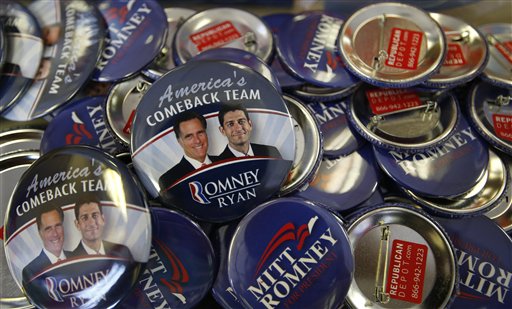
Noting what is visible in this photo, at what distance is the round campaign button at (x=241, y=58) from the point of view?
1.28 meters

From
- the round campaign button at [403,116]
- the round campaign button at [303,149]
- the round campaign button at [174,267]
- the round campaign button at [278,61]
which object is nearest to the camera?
the round campaign button at [174,267]

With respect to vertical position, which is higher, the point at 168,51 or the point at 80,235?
the point at 168,51

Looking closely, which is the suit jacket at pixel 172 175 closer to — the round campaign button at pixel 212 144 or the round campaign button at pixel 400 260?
the round campaign button at pixel 212 144

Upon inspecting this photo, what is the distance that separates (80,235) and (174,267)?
25cm

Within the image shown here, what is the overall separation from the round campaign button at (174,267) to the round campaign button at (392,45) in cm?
70

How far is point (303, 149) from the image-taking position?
4.07 ft

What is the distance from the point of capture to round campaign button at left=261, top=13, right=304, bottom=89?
1405 mm

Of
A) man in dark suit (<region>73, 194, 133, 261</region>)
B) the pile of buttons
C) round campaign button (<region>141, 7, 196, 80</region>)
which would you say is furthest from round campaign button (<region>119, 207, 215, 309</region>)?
round campaign button (<region>141, 7, 196, 80</region>)

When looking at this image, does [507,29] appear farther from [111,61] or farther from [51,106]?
[51,106]

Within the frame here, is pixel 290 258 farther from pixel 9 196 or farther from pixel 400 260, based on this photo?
pixel 9 196

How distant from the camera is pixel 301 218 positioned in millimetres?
1089

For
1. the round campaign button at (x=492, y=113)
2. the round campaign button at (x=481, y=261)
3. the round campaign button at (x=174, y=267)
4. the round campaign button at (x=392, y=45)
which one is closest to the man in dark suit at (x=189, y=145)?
the round campaign button at (x=174, y=267)

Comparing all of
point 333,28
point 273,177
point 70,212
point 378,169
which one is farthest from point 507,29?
point 70,212

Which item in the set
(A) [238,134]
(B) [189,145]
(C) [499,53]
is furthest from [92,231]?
(C) [499,53]
